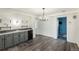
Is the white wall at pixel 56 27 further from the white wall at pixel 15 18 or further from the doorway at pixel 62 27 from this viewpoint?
the white wall at pixel 15 18

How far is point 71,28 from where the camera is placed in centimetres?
174

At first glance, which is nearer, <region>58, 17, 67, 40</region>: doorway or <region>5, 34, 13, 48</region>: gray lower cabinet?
<region>5, 34, 13, 48</region>: gray lower cabinet

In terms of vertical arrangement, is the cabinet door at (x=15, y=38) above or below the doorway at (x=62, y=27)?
below

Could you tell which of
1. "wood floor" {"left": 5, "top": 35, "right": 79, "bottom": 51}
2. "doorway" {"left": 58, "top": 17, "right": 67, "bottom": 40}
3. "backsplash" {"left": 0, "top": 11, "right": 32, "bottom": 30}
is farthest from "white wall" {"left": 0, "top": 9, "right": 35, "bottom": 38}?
"doorway" {"left": 58, "top": 17, "right": 67, "bottom": 40}

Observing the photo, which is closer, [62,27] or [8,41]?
[8,41]

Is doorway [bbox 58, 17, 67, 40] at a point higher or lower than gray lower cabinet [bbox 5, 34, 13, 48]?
higher

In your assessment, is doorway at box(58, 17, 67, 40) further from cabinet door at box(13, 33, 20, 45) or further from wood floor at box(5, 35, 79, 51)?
cabinet door at box(13, 33, 20, 45)

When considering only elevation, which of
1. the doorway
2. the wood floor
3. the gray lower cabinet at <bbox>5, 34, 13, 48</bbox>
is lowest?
the wood floor

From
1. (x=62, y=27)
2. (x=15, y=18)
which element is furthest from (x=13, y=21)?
(x=62, y=27)

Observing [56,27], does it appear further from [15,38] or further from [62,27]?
[15,38]

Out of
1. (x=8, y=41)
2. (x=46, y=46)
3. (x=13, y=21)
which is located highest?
(x=13, y=21)

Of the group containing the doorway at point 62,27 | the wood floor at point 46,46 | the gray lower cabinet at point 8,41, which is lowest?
the wood floor at point 46,46

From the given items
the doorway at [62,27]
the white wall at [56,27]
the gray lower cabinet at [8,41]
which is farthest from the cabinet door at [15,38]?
the doorway at [62,27]
